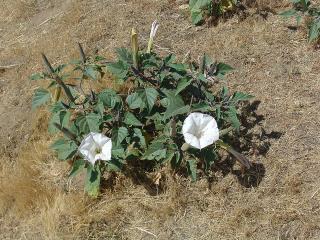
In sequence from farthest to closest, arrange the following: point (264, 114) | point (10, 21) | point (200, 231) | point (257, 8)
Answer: point (10, 21) → point (257, 8) → point (264, 114) → point (200, 231)

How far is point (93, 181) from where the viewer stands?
290 centimetres

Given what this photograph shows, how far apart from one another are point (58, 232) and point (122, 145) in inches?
23.5

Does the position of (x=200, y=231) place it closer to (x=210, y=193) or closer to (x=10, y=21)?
(x=210, y=193)

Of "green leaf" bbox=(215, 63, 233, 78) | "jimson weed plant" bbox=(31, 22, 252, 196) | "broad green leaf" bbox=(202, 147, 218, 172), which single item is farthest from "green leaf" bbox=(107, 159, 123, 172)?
"green leaf" bbox=(215, 63, 233, 78)

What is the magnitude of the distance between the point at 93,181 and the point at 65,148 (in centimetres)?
24

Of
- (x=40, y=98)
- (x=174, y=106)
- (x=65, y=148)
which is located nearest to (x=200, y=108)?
(x=174, y=106)

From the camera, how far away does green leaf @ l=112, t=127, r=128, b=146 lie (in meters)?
2.77

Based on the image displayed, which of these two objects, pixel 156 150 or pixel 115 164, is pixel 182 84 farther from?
pixel 115 164

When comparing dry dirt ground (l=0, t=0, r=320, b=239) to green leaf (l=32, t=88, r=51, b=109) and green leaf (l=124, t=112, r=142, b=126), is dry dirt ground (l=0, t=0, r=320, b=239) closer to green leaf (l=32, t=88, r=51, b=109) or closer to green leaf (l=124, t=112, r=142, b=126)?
green leaf (l=124, t=112, r=142, b=126)

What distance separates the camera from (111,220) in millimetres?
2934

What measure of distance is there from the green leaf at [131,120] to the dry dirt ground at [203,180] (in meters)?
0.37

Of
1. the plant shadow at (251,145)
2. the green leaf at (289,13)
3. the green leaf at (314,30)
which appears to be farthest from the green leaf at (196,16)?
the plant shadow at (251,145)

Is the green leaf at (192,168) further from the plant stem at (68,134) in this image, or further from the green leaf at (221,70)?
the plant stem at (68,134)

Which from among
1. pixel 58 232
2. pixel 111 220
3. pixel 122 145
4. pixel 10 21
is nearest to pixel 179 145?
pixel 122 145
